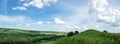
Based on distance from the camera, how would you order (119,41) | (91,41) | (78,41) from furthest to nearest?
1. (78,41)
2. (91,41)
3. (119,41)

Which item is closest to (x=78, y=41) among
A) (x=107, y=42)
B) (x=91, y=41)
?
(x=91, y=41)

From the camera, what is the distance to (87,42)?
171 m

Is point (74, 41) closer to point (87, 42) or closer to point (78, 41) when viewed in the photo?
point (78, 41)

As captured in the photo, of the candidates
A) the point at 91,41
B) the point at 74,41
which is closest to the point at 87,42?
the point at 91,41

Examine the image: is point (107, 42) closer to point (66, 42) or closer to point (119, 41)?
point (119, 41)

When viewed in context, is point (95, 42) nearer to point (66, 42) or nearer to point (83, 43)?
point (83, 43)

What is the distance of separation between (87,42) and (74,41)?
16518mm

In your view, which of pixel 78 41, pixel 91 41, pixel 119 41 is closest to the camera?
pixel 119 41

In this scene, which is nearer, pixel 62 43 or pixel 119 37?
pixel 119 37

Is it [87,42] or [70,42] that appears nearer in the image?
[87,42]

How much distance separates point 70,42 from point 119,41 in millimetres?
41960

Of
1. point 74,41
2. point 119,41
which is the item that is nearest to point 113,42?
point 119,41

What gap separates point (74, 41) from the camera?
605 feet

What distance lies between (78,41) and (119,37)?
3293 centimetres
